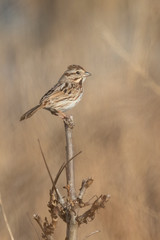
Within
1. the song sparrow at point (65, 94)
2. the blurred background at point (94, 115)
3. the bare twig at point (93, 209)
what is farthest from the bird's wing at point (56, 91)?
the bare twig at point (93, 209)

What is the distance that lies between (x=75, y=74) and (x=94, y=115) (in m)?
0.77

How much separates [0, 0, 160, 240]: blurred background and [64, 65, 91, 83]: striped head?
1.63ft

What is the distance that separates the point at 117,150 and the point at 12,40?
1755 millimetres

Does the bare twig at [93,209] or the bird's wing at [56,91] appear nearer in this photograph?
the bare twig at [93,209]

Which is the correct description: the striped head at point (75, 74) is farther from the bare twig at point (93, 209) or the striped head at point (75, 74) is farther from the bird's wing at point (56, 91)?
the bare twig at point (93, 209)

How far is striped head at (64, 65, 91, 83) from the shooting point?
10.2 feet

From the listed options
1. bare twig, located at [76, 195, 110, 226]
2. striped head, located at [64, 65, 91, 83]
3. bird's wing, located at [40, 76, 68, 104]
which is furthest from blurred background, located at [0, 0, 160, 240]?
bare twig, located at [76, 195, 110, 226]

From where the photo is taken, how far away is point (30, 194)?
3.60 metres

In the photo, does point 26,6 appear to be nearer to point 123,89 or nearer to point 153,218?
point 123,89

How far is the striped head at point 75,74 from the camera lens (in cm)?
310

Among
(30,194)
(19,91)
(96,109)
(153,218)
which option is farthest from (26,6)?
(153,218)

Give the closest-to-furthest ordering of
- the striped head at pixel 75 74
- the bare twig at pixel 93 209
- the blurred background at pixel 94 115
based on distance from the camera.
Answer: the bare twig at pixel 93 209 < the striped head at pixel 75 74 < the blurred background at pixel 94 115

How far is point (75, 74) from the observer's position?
124 inches

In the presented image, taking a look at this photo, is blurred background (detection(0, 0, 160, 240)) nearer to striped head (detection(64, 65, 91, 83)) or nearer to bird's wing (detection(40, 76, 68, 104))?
striped head (detection(64, 65, 91, 83))
